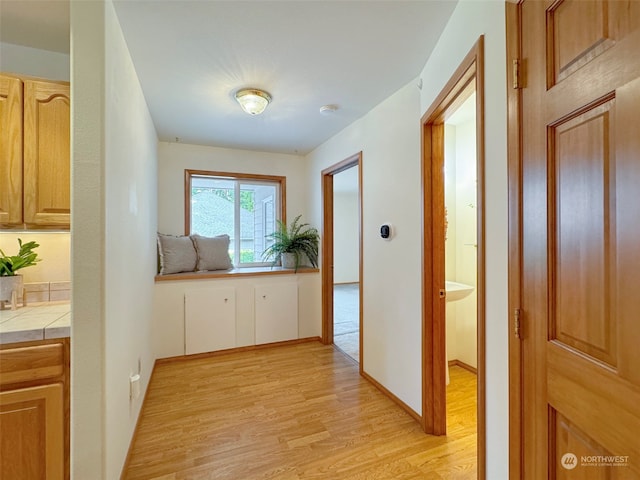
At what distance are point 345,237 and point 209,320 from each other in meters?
5.03

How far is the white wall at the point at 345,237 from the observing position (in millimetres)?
7613

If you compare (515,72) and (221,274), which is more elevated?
(515,72)

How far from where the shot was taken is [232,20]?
149cm

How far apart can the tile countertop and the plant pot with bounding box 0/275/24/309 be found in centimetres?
6

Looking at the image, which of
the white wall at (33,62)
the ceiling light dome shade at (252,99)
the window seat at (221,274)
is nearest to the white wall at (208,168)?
the window seat at (221,274)

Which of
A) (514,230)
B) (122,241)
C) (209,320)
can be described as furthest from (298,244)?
(514,230)

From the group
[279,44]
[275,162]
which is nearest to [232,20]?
[279,44]

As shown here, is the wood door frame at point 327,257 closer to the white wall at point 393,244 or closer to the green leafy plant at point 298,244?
the green leafy plant at point 298,244

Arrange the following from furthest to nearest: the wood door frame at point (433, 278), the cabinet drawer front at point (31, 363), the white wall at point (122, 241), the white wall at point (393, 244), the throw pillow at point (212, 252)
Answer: the throw pillow at point (212, 252), the white wall at point (393, 244), the wood door frame at point (433, 278), the white wall at point (122, 241), the cabinet drawer front at point (31, 363)

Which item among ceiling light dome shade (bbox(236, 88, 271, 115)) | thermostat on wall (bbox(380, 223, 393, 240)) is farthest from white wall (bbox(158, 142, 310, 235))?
ceiling light dome shade (bbox(236, 88, 271, 115))

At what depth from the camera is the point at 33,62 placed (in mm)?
1704

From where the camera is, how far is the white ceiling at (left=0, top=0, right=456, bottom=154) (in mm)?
1416

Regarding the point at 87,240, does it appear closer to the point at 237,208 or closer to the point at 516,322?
the point at 516,322

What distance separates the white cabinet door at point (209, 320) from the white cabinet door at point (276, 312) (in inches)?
11.6
